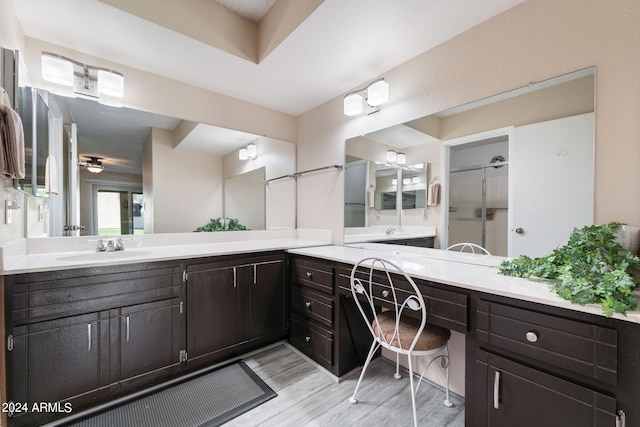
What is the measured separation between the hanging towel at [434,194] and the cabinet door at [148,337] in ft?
6.17

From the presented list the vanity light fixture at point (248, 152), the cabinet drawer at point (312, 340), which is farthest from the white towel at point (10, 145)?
the cabinet drawer at point (312, 340)

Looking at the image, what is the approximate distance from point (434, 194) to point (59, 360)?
7.93 feet

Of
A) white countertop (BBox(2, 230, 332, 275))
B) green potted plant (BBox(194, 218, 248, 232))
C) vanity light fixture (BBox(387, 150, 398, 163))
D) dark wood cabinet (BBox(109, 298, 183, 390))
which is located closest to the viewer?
white countertop (BBox(2, 230, 332, 275))

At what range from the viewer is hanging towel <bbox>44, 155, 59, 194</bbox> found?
171 cm

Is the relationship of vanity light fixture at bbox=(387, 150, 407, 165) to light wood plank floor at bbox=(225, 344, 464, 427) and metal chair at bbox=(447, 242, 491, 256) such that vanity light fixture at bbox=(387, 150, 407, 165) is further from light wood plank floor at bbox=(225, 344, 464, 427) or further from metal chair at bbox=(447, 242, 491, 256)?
light wood plank floor at bbox=(225, 344, 464, 427)

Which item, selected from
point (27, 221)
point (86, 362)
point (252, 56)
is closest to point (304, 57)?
point (252, 56)

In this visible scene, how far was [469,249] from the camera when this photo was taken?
165cm

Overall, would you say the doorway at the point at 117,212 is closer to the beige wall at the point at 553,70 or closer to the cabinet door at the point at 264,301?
the cabinet door at the point at 264,301

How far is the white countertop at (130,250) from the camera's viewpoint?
4.68ft

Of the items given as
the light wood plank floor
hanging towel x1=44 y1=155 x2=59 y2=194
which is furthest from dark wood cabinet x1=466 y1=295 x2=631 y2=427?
hanging towel x1=44 y1=155 x2=59 y2=194

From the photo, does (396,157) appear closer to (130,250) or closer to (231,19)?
(231,19)

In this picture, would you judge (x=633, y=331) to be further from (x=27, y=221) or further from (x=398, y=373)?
(x=27, y=221)

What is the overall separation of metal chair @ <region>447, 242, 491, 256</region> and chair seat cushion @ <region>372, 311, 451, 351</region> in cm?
51

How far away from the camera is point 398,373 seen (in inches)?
74.3
